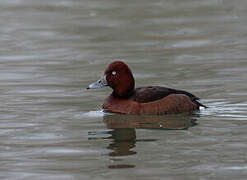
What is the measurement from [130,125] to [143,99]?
735 mm

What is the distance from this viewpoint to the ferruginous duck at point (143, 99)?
10414 mm

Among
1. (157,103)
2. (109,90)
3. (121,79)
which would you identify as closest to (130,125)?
(157,103)

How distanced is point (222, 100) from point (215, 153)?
9.34 feet

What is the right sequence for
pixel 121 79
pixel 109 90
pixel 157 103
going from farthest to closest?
pixel 109 90 < pixel 121 79 < pixel 157 103

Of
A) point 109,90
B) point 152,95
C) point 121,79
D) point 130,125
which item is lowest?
point 130,125

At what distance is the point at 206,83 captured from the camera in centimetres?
1213

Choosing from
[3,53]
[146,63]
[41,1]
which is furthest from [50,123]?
[41,1]

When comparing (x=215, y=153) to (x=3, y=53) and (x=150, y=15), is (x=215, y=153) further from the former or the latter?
(x=150, y=15)

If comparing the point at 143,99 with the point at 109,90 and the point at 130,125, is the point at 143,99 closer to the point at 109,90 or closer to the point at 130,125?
the point at 130,125

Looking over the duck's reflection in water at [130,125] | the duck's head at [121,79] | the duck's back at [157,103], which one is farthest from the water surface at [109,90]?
the duck's head at [121,79]

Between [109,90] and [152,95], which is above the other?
[152,95]

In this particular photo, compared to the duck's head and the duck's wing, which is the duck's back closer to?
the duck's wing

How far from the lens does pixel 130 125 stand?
32.2ft

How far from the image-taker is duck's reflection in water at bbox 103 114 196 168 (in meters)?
8.58
